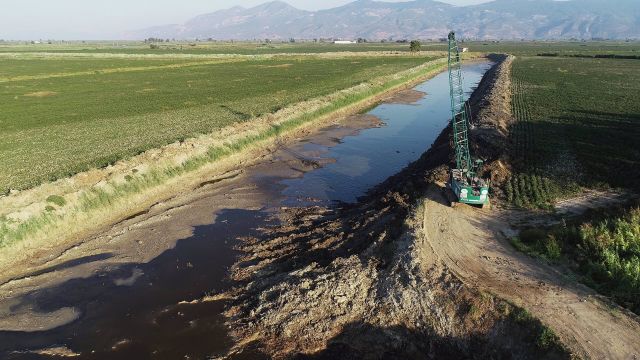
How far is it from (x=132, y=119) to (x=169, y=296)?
3304 cm

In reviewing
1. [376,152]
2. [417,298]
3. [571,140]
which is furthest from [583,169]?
[417,298]

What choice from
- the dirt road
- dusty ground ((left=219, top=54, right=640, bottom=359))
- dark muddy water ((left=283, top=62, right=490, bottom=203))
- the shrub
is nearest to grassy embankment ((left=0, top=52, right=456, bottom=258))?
the shrub

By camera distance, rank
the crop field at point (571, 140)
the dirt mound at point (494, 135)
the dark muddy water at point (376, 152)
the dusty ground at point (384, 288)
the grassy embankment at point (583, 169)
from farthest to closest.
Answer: the dark muddy water at point (376, 152) < the dirt mound at point (494, 135) < the crop field at point (571, 140) < the grassy embankment at point (583, 169) < the dusty ground at point (384, 288)

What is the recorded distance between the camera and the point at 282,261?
2206 centimetres

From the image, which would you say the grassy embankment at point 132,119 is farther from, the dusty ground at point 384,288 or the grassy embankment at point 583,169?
the grassy embankment at point 583,169

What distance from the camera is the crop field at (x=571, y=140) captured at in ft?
90.7

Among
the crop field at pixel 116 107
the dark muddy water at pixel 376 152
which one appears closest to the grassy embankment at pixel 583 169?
the dark muddy water at pixel 376 152

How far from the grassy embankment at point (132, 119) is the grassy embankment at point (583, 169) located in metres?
24.5

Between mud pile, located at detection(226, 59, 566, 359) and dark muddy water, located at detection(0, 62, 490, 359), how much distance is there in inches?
54.6

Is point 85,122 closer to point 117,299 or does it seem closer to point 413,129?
point 117,299

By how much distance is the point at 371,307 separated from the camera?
1727 centimetres

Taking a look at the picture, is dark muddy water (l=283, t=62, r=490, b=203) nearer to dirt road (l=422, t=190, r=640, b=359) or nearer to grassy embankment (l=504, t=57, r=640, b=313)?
grassy embankment (l=504, t=57, r=640, b=313)

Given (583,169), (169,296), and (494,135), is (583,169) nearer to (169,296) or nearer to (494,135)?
(494,135)

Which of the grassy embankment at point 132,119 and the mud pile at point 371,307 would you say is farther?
the grassy embankment at point 132,119
